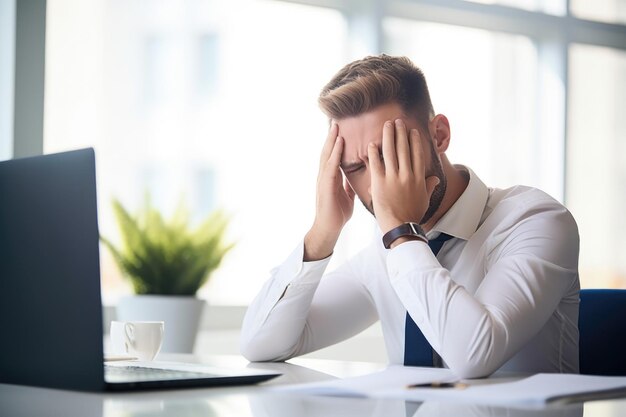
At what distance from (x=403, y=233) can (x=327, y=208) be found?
365 millimetres

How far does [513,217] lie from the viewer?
185 cm

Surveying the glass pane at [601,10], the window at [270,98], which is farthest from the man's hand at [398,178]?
the glass pane at [601,10]

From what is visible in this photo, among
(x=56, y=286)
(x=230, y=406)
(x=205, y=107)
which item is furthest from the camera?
(x=205, y=107)

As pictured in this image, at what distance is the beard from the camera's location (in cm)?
198

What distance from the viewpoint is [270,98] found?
12.6 feet

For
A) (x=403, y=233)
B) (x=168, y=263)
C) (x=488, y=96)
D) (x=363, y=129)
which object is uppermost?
(x=488, y=96)

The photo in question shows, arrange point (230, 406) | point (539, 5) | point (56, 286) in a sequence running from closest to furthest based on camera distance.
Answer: point (230, 406) → point (56, 286) → point (539, 5)

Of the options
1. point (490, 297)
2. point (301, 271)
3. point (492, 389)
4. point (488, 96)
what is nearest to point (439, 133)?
point (301, 271)

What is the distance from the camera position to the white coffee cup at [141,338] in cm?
163

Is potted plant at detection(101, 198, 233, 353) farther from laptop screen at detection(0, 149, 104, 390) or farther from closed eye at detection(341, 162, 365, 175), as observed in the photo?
laptop screen at detection(0, 149, 104, 390)

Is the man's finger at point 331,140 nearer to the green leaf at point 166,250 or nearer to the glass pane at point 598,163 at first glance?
the green leaf at point 166,250

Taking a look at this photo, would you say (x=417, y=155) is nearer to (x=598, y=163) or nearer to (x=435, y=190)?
(x=435, y=190)

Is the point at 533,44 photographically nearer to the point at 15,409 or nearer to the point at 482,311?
the point at 482,311

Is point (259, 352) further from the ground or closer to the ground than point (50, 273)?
closer to the ground
